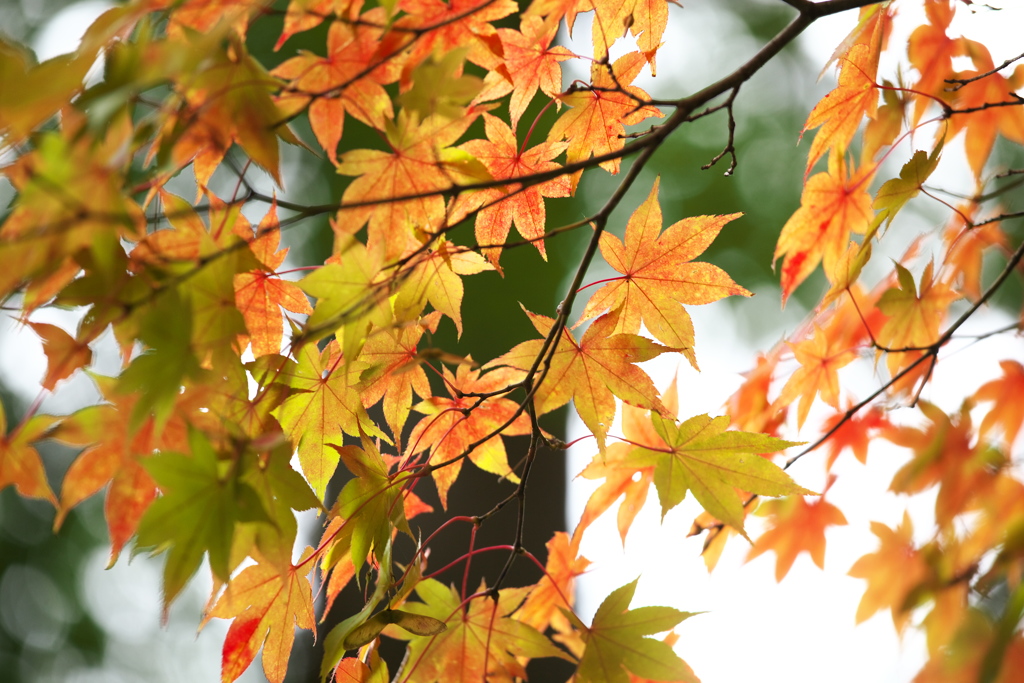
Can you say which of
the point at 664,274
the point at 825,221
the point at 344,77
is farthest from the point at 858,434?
the point at 344,77

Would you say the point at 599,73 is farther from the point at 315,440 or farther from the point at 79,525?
the point at 79,525

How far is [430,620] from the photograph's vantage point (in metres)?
0.64

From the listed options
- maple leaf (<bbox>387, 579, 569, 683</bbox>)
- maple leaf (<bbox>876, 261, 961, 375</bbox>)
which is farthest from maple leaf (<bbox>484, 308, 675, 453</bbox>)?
maple leaf (<bbox>876, 261, 961, 375</bbox>)

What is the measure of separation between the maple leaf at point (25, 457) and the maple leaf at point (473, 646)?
393 mm

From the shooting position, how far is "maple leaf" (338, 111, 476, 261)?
649 mm

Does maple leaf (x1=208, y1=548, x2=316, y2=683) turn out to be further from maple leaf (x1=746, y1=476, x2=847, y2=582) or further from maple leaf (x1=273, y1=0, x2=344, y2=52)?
maple leaf (x1=746, y1=476, x2=847, y2=582)

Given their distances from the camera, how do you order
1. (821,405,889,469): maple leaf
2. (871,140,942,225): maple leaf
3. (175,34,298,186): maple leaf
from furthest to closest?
1. (821,405,889,469): maple leaf
2. (871,140,942,225): maple leaf
3. (175,34,298,186): maple leaf

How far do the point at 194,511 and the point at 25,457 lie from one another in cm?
28

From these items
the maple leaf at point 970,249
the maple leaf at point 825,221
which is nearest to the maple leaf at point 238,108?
the maple leaf at point 825,221

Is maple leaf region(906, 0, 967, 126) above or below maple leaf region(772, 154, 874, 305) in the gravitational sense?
above

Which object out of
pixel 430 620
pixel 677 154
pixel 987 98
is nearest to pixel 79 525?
pixel 677 154

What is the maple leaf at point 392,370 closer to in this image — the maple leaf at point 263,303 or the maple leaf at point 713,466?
the maple leaf at point 263,303

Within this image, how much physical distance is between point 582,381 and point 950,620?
1.64 feet

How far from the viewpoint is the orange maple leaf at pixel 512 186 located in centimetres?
81
